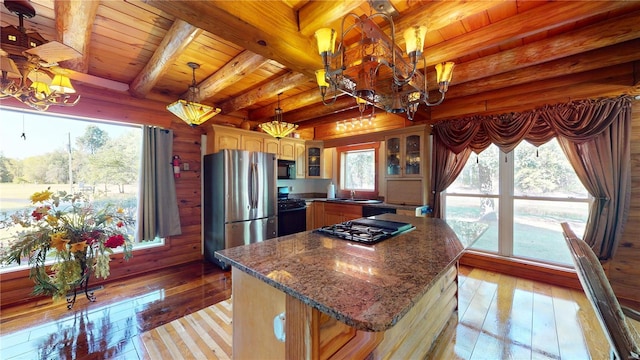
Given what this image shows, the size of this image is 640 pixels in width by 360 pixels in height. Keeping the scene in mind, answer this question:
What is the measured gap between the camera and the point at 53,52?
59.1 inches

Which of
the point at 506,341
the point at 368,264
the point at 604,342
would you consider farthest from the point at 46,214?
the point at 604,342

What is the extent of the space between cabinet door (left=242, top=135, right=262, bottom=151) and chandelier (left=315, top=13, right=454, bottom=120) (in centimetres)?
246

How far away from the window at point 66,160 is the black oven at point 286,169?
2219mm

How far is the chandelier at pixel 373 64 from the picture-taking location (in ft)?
4.49

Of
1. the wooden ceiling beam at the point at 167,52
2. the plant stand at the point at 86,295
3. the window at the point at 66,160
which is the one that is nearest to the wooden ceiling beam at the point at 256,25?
the wooden ceiling beam at the point at 167,52

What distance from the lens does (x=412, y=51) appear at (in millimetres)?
1404

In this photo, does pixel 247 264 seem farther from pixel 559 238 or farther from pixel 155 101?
pixel 559 238

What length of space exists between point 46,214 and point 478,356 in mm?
3798

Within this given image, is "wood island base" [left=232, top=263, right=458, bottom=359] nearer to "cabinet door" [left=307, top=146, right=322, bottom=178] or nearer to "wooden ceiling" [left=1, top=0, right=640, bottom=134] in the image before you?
"wooden ceiling" [left=1, top=0, right=640, bottom=134]

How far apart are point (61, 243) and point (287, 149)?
10.8ft

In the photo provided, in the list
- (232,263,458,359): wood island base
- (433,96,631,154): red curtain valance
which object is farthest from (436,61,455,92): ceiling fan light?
(433,96,631,154): red curtain valance

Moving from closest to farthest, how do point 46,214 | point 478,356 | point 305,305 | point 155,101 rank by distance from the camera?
A: point 305,305 → point 478,356 → point 46,214 → point 155,101

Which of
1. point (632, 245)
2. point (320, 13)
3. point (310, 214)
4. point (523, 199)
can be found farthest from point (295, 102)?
point (632, 245)

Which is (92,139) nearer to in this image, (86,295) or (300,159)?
(86,295)
